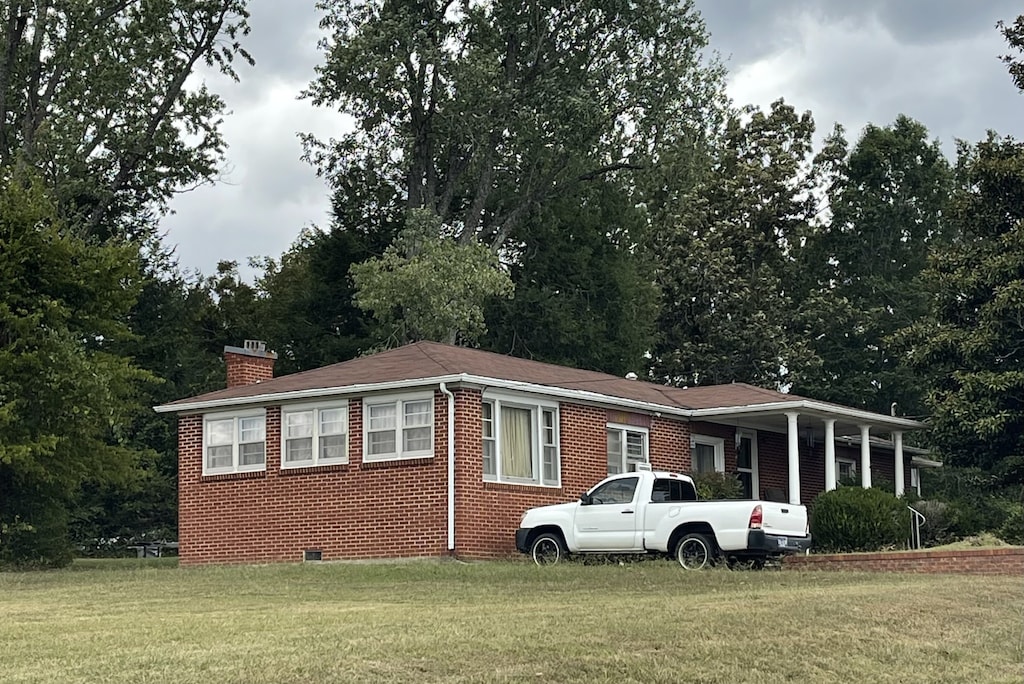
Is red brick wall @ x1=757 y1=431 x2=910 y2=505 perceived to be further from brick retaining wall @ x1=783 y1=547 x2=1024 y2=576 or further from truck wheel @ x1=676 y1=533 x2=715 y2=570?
truck wheel @ x1=676 y1=533 x2=715 y2=570

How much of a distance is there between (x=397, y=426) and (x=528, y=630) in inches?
494

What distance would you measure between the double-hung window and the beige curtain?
2.33 m

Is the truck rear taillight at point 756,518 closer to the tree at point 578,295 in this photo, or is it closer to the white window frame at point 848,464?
the white window frame at point 848,464

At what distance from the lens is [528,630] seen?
14.0m

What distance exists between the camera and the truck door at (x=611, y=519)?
920 inches

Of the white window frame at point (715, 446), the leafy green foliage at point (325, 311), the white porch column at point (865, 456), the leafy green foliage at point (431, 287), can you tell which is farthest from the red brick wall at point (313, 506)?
the leafy green foliage at point (325, 311)

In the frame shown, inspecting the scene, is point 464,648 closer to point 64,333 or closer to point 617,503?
point 617,503

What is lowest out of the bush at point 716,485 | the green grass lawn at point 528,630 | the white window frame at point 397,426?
the green grass lawn at point 528,630

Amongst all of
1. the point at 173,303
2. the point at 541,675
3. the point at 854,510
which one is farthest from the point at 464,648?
the point at 173,303

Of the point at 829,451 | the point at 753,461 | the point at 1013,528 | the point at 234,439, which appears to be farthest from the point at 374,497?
the point at 1013,528

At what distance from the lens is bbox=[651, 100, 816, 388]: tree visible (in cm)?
5109

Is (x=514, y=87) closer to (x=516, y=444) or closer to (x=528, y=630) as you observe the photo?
(x=516, y=444)

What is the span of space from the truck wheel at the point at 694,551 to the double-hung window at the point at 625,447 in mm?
5936

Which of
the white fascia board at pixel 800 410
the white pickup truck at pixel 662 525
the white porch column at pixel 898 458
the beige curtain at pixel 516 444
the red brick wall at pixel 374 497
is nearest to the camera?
the white pickup truck at pixel 662 525
